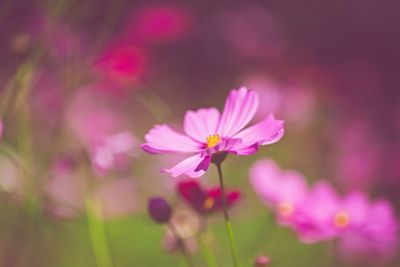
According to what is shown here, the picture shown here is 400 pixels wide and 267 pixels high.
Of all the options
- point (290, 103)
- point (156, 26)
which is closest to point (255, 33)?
point (290, 103)

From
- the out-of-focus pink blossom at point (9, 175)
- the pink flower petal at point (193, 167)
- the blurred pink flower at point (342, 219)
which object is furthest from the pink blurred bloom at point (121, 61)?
the pink flower petal at point (193, 167)

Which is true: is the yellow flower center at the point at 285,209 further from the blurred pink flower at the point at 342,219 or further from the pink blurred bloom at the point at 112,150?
the pink blurred bloom at the point at 112,150

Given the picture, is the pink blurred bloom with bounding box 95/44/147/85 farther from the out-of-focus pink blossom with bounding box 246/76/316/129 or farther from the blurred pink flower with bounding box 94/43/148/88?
the out-of-focus pink blossom with bounding box 246/76/316/129

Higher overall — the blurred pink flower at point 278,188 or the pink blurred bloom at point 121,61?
the pink blurred bloom at point 121,61

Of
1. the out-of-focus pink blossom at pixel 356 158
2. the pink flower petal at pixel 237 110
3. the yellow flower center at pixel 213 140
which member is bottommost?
the yellow flower center at pixel 213 140

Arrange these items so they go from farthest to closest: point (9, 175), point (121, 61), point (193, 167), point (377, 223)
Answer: point (121, 61)
point (9, 175)
point (377, 223)
point (193, 167)

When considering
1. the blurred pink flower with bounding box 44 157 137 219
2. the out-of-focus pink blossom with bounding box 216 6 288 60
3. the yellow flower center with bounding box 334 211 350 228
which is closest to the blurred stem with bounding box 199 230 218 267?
the yellow flower center with bounding box 334 211 350 228

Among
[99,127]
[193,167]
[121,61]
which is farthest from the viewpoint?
[99,127]

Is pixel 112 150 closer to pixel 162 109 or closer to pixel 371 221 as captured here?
pixel 371 221
